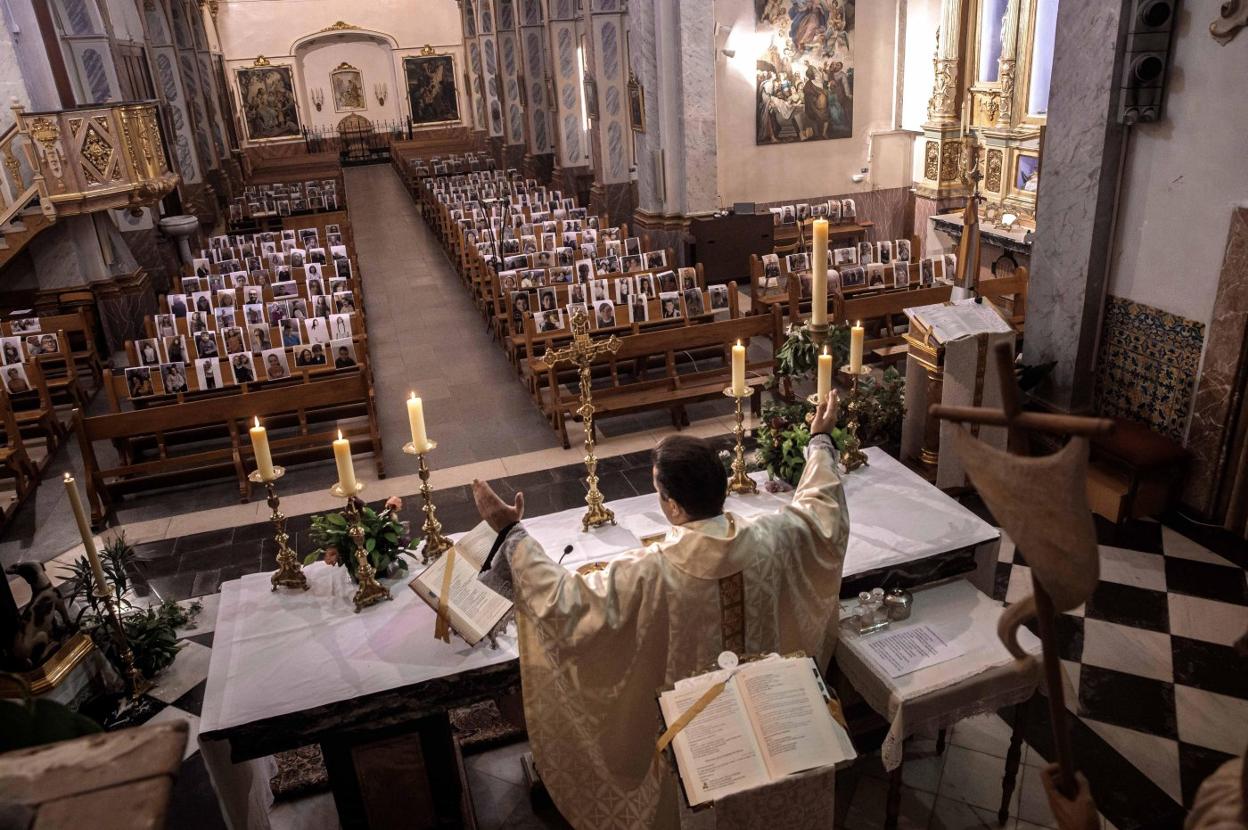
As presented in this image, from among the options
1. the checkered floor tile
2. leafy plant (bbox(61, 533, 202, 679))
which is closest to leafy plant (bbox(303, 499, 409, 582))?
leafy plant (bbox(61, 533, 202, 679))

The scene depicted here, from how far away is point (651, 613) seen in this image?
2961 mm

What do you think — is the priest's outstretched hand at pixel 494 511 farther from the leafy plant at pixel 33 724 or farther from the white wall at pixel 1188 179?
the white wall at pixel 1188 179

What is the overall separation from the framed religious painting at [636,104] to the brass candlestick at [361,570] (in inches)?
430

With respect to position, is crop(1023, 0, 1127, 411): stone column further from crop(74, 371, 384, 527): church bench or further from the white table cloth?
crop(74, 371, 384, 527): church bench

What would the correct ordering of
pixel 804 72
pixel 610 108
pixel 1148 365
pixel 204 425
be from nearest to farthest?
pixel 1148 365 < pixel 204 425 < pixel 804 72 < pixel 610 108

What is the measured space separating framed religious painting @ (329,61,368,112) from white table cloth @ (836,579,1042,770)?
3820cm

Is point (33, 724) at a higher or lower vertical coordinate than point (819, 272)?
lower

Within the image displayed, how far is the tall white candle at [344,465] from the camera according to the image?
11.0ft

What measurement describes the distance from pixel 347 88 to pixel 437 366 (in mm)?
30426

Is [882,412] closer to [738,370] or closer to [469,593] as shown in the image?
[738,370]

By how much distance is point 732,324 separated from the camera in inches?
331

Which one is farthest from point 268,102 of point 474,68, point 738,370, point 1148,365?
point 738,370

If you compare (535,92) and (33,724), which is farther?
(535,92)

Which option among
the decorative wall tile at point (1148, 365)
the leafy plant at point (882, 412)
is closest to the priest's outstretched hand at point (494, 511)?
the leafy plant at point (882, 412)
